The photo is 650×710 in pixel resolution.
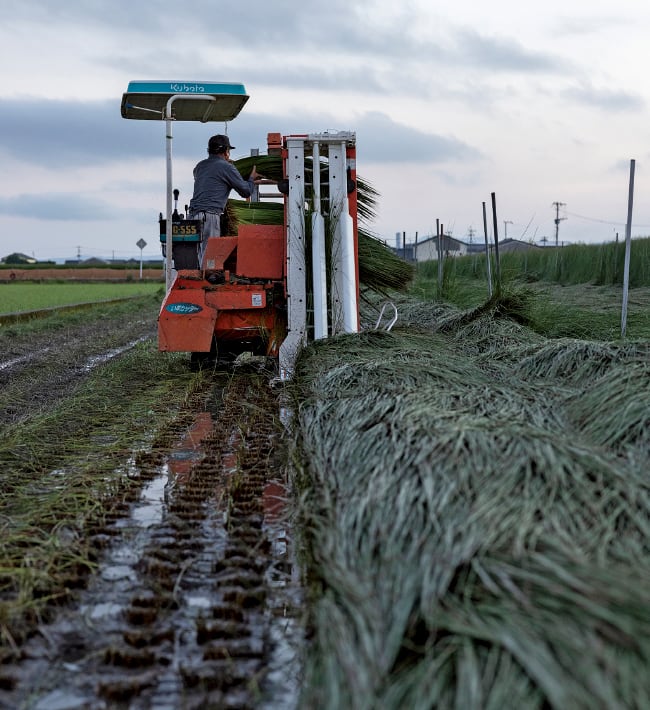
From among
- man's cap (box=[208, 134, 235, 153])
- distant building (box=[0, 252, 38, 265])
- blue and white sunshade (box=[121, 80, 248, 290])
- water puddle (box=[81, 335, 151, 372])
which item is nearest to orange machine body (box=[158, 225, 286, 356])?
blue and white sunshade (box=[121, 80, 248, 290])

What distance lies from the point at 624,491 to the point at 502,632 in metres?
0.86

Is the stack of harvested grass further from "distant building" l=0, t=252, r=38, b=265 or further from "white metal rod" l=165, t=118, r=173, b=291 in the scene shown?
"distant building" l=0, t=252, r=38, b=265

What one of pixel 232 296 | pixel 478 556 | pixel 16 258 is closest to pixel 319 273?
pixel 232 296

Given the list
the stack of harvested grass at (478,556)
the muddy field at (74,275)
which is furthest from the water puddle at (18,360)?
the muddy field at (74,275)

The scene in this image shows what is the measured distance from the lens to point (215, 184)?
7.21 m

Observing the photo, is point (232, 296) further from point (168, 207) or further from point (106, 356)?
point (106, 356)

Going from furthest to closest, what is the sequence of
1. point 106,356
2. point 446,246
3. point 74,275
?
point 74,275 → point 446,246 → point 106,356

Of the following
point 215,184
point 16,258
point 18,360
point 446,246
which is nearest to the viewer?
point 215,184

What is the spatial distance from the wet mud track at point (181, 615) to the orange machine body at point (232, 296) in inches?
119

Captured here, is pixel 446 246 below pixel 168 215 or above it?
below

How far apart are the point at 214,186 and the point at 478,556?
558 cm

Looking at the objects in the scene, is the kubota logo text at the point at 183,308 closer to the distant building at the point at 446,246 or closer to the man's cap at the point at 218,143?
the man's cap at the point at 218,143

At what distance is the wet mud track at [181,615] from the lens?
1.93m

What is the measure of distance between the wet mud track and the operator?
12.6ft
